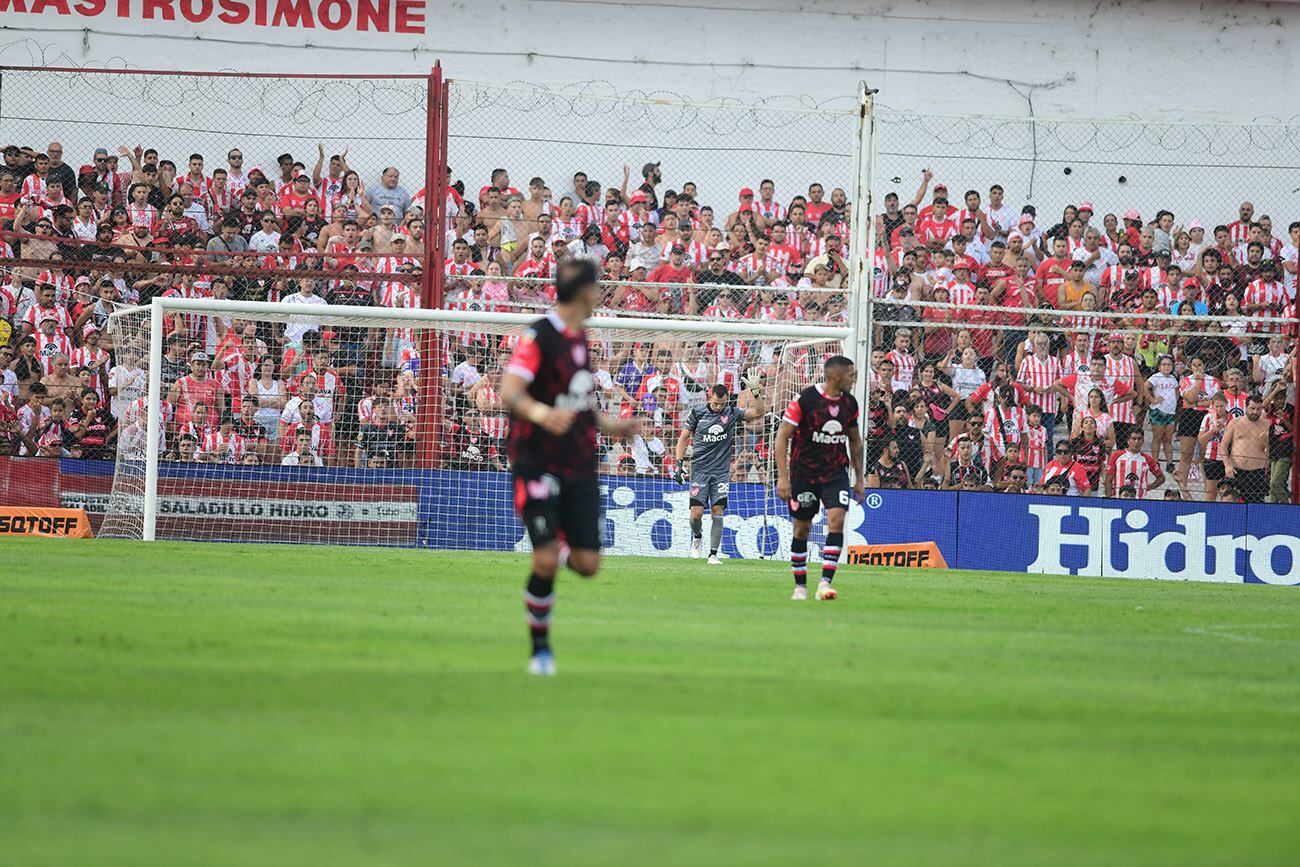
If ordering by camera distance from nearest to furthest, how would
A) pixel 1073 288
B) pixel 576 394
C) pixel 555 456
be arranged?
1. pixel 555 456
2. pixel 576 394
3. pixel 1073 288

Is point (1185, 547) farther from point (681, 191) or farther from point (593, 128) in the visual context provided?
point (593, 128)

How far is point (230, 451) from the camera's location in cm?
2248

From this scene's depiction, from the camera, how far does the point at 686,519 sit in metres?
23.5

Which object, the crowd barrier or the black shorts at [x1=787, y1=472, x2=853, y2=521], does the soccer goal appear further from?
the black shorts at [x1=787, y1=472, x2=853, y2=521]

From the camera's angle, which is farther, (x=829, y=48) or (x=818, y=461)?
(x=829, y=48)

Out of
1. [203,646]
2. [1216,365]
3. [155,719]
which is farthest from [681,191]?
[155,719]

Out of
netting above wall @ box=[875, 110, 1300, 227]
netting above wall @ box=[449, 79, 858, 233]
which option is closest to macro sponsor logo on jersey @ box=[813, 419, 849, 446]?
netting above wall @ box=[449, 79, 858, 233]

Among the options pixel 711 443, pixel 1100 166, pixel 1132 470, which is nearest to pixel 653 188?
pixel 711 443

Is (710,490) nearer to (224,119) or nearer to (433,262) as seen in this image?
(433,262)

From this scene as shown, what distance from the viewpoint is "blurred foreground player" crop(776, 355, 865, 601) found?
49.8 feet

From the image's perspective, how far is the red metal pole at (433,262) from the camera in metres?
22.7

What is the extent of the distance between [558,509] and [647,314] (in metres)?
15.9

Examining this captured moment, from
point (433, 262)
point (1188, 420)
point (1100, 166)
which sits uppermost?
point (1100, 166)

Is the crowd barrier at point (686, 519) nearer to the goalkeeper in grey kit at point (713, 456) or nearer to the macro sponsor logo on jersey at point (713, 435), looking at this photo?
the goalkeeper in grey kit at point (713, 456)
